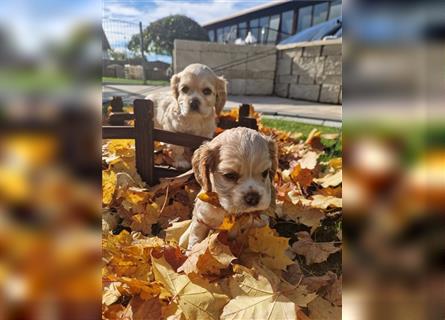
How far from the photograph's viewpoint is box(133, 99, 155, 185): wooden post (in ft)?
8.73

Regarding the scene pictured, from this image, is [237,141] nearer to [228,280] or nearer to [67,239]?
[228,280]

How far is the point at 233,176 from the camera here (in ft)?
6.28

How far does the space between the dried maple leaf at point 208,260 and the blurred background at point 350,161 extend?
1.04m

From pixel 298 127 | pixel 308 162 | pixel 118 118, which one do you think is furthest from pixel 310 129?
pixel 118 118

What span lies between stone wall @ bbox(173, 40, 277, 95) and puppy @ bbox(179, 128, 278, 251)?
9.47 m

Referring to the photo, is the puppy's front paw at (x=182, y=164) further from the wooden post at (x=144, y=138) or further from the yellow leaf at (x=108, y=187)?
the yellow leaf at (x=108, y=187)

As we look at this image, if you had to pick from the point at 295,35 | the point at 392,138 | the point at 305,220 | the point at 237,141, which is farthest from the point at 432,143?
the point at 295,35

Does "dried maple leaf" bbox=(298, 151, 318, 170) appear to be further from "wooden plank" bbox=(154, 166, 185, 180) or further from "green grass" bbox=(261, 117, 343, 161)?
"wooden plank" bbox=(154, 166, 185, 180)

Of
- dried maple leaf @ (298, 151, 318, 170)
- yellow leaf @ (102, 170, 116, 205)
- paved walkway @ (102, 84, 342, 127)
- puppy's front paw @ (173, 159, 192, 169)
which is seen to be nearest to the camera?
yellow leaf @ (102, 170, 116, 205)

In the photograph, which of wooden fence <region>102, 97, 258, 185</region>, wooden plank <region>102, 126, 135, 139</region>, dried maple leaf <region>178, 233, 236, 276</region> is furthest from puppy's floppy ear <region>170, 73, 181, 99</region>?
dried maple leaf <region>178, 233, 236, 276</region>

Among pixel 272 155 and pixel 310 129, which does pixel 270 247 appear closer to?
pixel 272 155

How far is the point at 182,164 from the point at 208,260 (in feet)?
5.03

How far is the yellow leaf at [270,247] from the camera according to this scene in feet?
5.88

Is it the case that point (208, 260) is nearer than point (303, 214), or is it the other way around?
point (208, 260)
